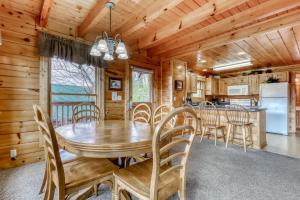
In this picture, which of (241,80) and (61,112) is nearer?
(61,112)

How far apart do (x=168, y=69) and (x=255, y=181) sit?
342 centimetres

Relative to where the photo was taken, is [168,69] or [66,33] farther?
[168,69]

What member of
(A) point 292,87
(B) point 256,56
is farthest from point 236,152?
(A) point 292,87

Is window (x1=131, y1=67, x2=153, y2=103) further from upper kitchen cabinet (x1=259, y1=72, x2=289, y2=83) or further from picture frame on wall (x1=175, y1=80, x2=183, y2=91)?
upper kitchen cabinet (x1=259, y1=72, x2=289, y2=83)

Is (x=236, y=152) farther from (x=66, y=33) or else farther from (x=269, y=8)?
(x=66, y=33)

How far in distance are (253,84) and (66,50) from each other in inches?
247

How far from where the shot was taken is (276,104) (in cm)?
509

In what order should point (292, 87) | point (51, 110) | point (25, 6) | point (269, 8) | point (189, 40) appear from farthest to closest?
point (292, 87) < point (189, 40) < point (51, 110) < point (25, 6) < point (269, 8)

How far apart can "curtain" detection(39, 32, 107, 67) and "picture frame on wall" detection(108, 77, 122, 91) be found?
17.1 inches

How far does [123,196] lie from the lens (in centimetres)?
144

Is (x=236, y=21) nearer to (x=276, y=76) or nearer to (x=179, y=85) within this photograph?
(x=179, y=85)

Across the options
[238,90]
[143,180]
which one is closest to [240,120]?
[238,90]

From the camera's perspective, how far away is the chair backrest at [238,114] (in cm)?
356

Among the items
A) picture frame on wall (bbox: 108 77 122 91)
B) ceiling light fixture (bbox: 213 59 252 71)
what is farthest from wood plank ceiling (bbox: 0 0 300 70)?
ceiling light fixture (bbox: 213 59 252 71)
